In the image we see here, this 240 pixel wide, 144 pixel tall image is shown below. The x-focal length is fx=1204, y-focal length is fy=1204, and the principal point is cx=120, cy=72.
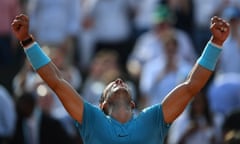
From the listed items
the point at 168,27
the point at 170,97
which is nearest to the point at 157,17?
the point at 168,27

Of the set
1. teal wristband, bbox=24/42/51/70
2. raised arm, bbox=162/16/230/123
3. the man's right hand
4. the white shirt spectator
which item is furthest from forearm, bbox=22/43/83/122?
the white shirt spectator

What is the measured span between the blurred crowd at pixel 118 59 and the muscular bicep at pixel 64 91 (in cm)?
273

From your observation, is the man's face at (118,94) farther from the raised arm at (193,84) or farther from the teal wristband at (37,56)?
the teal wristband at (37,56)

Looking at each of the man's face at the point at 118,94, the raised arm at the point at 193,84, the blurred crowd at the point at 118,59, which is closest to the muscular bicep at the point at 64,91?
the man's face at the point at 118,94

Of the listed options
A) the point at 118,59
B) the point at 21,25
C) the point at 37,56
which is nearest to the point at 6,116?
the point at 118,59

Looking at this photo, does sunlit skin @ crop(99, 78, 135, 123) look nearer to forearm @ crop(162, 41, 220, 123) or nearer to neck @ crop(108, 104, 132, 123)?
neck @ crop(108, 104, 132, 123)

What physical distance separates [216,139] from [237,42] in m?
2.28

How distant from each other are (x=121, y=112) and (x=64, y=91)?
1.35ft

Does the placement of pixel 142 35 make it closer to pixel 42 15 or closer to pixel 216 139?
pixel 42 15

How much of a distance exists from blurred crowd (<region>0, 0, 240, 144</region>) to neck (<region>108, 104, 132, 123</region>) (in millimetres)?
2498

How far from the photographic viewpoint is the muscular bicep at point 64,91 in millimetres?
8031

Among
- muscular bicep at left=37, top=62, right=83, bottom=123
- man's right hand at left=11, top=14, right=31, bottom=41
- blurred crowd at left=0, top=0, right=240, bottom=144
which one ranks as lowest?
blurred crowd at left=0, top=0, right=240, bottom=144

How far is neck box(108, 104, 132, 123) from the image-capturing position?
26.6 ft

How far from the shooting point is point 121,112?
26.6 ft
